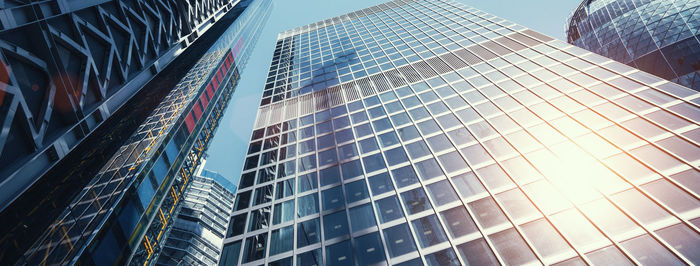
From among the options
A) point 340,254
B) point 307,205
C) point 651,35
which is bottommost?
point 340,254

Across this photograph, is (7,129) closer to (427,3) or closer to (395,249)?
(395,249)

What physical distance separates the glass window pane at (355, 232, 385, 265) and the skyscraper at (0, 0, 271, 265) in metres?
12.3

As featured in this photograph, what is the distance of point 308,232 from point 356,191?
378cm

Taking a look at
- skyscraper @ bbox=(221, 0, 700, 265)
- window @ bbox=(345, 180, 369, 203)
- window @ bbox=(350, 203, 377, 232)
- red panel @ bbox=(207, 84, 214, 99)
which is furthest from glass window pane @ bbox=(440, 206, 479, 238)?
red panel @ bbox=(207, 84, 214, 99)

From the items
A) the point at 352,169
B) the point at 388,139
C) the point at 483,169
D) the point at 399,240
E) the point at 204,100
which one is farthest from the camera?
the point at 204,100

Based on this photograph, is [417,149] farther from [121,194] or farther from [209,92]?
[209,92]

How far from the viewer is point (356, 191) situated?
1867cm

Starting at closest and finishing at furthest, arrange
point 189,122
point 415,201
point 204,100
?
1. point 415,201
2. point 189,122
3. point 204,100

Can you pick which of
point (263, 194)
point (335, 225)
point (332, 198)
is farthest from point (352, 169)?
point (263, 194)

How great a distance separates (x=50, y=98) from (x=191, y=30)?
18005mm

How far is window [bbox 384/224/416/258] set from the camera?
14483 millimetres

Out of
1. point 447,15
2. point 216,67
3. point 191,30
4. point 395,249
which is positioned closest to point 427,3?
point 447,15

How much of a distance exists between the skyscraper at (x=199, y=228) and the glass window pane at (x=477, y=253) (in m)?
38.8

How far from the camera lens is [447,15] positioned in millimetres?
46375
